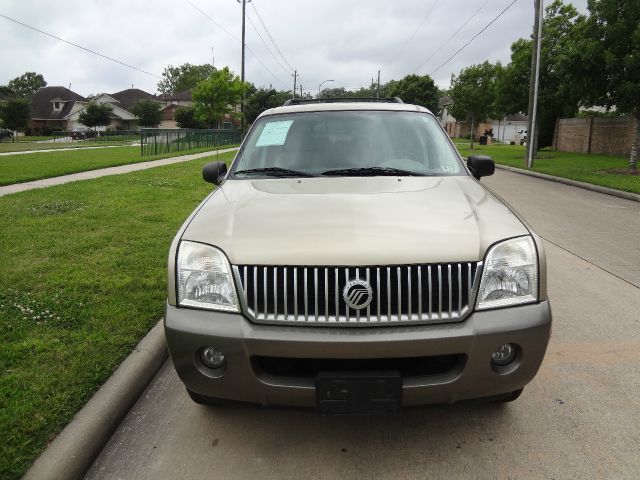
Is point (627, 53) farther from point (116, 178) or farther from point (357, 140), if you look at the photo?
point (357, 140)

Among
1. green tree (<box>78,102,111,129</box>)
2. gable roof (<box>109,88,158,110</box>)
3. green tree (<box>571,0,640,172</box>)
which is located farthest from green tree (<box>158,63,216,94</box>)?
green tree (<box>571,0,640,172</box>)

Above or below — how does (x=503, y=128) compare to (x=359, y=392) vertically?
above

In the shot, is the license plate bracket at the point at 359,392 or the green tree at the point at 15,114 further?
the green tree at the point at 15,114

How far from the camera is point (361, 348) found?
2232 mm

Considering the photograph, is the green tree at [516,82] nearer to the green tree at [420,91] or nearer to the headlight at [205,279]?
the headlight at [205,279]

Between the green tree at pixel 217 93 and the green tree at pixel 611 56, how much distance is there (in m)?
29.2

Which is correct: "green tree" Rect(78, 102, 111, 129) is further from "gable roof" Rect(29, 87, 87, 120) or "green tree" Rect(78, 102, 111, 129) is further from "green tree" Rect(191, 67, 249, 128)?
"green tree" Rect(191, 67, 249, 128)

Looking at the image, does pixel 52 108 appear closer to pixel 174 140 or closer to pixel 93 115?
pixel 93 115

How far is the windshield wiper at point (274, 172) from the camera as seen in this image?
3.50 m

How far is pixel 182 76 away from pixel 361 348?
401ft

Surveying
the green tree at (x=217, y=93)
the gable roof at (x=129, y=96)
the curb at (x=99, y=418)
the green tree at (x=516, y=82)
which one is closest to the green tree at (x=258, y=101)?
the green tree at (x=217, y=93)

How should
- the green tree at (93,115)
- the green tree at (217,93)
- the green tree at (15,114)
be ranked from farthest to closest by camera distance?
the green tree at (93,115) → the green tree at (15,114) → the green tree at (217,93)

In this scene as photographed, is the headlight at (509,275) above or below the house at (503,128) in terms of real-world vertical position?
below

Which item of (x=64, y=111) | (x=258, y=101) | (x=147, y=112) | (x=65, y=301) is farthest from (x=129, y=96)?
(x=65, y=301)
